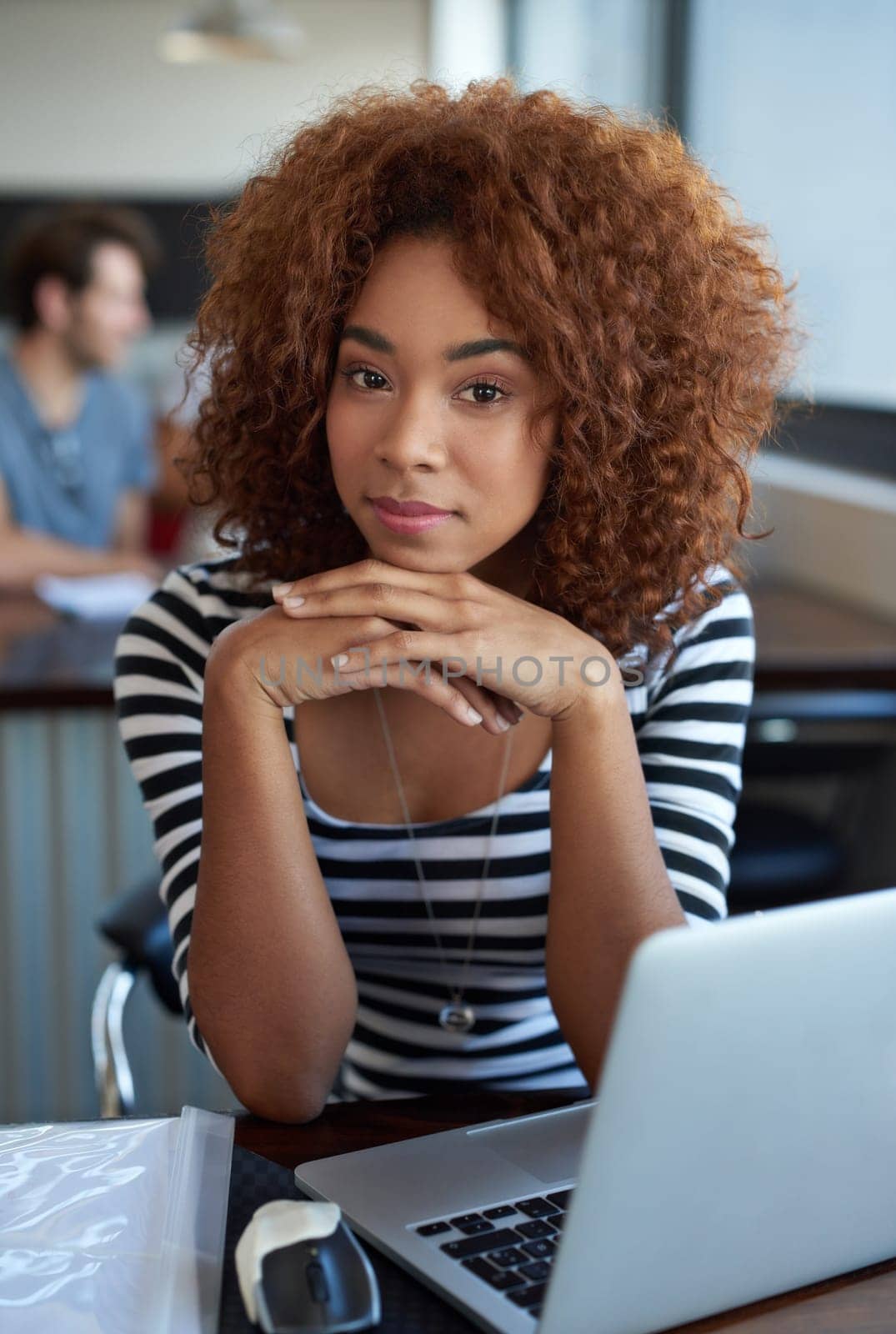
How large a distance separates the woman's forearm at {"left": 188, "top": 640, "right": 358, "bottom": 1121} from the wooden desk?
0.25 ft

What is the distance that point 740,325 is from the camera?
100cm

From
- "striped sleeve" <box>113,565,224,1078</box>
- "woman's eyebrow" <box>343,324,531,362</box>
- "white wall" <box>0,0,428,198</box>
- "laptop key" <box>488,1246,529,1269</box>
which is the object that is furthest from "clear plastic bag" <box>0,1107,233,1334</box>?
"white wall" <box>0,0,428,198</box>

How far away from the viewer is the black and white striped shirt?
1032mm

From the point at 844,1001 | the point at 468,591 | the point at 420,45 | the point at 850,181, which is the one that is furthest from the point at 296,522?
the point at 420,45

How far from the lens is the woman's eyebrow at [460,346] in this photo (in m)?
0.87

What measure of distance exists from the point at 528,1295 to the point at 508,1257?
0.03 meters

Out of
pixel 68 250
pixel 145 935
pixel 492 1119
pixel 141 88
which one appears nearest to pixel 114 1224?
pixel 492 1119

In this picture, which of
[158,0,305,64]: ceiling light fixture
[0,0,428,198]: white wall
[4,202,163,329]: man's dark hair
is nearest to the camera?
[4,202,163,329]: man's dark hair

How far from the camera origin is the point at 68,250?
3424mm

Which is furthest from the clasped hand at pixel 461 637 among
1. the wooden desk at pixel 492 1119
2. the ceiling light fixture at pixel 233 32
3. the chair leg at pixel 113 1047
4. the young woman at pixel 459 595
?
the ceiling light fixture at pixel 233 32

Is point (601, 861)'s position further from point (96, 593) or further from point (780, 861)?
point (96, 593)

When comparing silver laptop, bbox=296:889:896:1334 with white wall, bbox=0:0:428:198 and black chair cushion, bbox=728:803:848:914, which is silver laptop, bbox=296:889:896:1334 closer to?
black chair cushion, bbox=728:803:848:914

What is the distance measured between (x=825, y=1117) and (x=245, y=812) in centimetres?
46

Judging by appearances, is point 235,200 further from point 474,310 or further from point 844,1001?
point 844,1001
